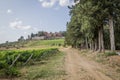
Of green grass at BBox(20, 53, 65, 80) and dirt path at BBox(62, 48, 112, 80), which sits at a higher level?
green grass at BBox(20, 53, 65, 80)

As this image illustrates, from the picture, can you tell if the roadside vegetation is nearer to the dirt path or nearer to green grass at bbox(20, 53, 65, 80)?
the dirt path

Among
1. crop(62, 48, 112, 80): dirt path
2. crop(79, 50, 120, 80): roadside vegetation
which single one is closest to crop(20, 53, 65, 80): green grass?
crop(62, 48, 112, 80): dirt path

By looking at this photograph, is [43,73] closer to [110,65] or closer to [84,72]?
[84,72]

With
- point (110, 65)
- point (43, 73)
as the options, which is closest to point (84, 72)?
point (43, 73)

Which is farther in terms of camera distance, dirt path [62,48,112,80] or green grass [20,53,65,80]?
green grass [20,53,65,80]

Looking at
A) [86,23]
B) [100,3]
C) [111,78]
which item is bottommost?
[111,78]

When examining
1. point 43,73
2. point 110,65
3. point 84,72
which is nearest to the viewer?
point 43,73

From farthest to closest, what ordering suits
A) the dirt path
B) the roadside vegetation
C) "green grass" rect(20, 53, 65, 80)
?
1. the roadside vegetation
2. "green grass" rect(20, 53, 65, 80)
3. the dirt path

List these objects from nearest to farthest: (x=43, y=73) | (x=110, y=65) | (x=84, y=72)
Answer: (x=43, y=73)
(x=84, y=72)
(x=110, y=65)

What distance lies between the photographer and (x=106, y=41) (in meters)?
84.1

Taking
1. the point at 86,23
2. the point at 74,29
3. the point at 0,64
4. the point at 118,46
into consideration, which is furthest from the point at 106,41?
the point at 0,64

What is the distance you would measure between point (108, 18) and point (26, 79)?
2580 centimetres

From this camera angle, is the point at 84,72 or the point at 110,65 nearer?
the point at 84,72

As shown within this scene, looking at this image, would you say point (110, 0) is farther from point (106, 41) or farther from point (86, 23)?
point (106, 41)
